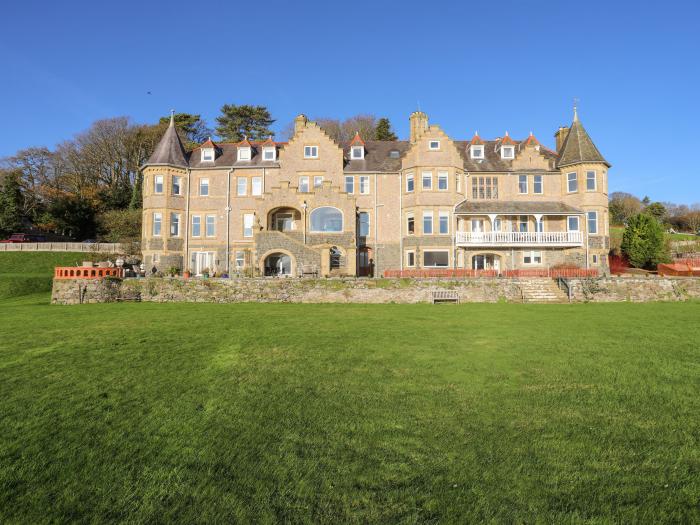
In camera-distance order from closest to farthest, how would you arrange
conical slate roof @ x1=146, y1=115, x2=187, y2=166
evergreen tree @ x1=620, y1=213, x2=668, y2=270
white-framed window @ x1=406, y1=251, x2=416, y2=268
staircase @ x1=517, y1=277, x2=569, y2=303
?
A: staircase @ x1=517, y1=277, x2=569, y2=303
white-framed window @ x1=406, y1=251, x2=416, y2=268
conical slate roof @ x1=146, y1=115, x2=187, y2=166
evergreen tree @ x1=620, y1=213, x2=668, y2=270

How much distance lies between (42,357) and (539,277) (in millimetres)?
26088

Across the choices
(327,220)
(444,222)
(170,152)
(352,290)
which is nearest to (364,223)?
(327,220)

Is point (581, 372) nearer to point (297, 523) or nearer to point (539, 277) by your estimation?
point (297, 523)

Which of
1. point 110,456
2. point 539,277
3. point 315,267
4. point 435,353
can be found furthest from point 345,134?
point 110,456

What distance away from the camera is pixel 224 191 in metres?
37.9

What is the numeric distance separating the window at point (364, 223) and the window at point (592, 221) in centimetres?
1840

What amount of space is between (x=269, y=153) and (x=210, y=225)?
27.7ft

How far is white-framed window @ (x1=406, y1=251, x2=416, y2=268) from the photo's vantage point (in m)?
35.4

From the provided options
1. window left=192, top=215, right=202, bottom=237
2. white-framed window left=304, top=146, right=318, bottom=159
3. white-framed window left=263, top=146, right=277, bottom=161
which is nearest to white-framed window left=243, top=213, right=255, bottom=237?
window left=192, top=215, right=202, bottom=237

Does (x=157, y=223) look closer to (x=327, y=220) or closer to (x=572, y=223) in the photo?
(x=327, y=220)

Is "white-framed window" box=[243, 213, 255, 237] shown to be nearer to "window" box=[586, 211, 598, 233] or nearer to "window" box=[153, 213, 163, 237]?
"window" box=[153, 213, 163, 237]

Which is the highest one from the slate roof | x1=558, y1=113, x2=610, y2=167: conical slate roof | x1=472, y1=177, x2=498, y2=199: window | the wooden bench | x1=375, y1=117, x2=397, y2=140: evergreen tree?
x1=375, y1=117, x2=397, y2=140: evergreen tree

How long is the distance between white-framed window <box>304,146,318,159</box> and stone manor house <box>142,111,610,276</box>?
3.5 inches

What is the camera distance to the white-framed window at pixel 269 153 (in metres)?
38.2
